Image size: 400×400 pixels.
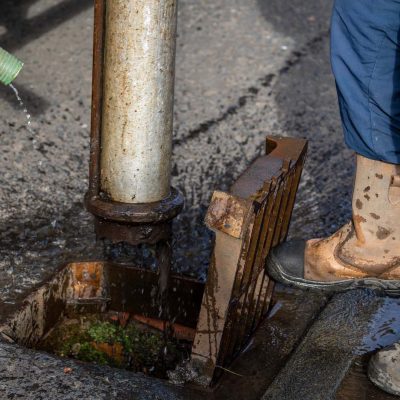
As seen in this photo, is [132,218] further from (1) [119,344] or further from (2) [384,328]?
(2) [384,328]

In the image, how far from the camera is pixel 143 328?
10.7 ft

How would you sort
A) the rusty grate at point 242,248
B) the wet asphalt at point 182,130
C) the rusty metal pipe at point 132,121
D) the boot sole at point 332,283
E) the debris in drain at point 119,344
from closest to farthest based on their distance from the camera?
the rusty grate at point 242,248 → the rusty metal pipe at point 132,121 → the boot sole at point 332,283 → the wet asphalt at point 182,130 → the debris in drain at point 119,344

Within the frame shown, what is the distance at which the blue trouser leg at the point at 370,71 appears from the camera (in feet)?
8.05

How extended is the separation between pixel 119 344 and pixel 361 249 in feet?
3.28

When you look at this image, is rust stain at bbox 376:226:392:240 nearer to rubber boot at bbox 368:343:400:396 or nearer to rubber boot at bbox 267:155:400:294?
rubber boot at bbox 267:155:400:294

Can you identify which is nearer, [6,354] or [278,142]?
[6,354]

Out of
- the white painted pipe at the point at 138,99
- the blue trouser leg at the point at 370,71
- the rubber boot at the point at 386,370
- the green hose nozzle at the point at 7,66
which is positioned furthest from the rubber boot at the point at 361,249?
the green hose nozzle at the point at 7,66

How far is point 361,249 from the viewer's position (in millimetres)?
2838

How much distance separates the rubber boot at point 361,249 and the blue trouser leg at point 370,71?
0.37 feet

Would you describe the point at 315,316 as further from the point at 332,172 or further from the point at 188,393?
the point at 332,172

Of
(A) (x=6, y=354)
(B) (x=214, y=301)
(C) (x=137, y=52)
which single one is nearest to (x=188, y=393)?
(B) (x=214, y=301)

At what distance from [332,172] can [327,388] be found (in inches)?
75.5

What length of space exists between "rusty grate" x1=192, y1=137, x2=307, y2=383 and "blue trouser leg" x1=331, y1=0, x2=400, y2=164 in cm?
28

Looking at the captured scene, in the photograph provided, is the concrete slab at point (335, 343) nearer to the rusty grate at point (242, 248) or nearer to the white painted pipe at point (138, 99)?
the rusty grate at point (242, 248)
